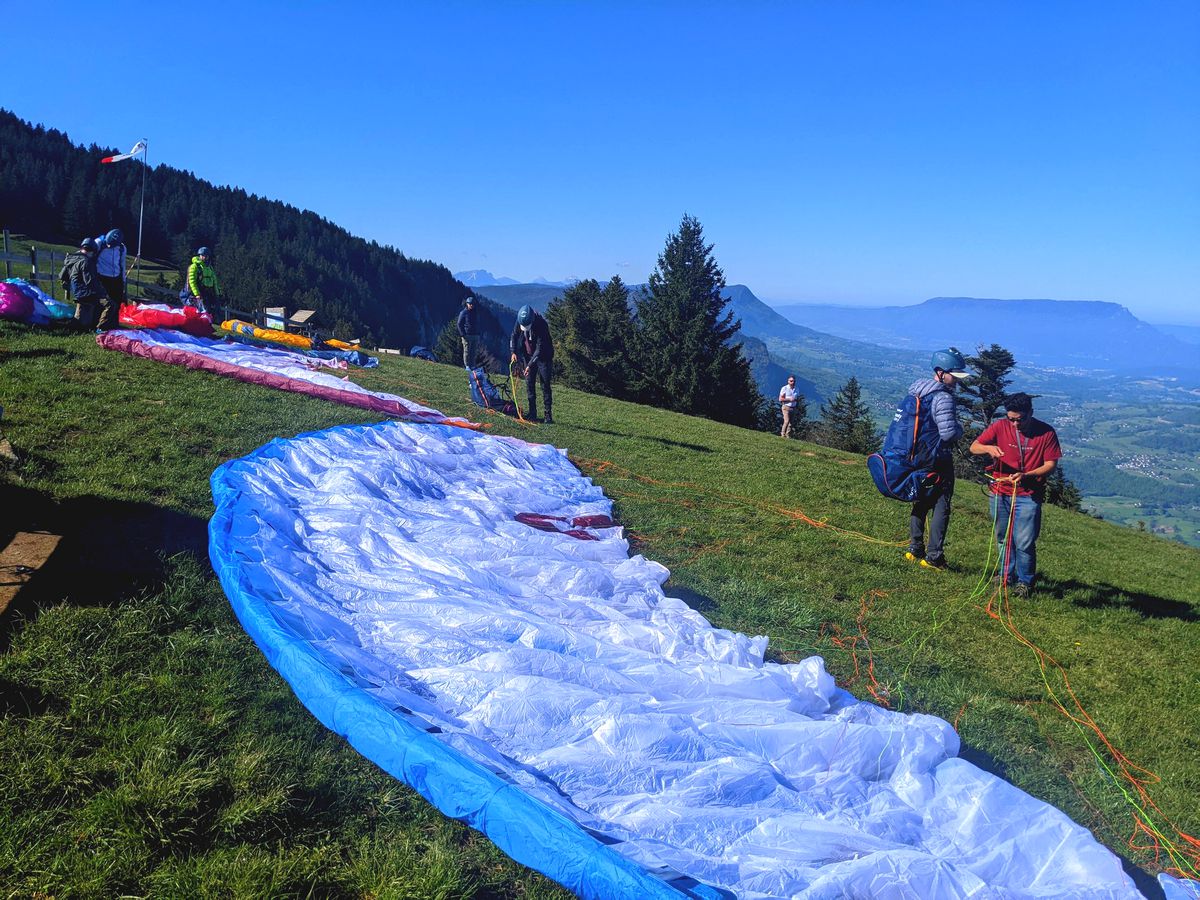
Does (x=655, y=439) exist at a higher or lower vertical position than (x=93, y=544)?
lower

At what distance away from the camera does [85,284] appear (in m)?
11.7

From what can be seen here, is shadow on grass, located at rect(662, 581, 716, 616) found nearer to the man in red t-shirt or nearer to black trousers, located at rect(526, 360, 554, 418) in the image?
the man in red t-shirt

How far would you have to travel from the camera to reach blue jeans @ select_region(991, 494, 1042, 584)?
22.2ft

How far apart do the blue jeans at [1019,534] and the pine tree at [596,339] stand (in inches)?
1348

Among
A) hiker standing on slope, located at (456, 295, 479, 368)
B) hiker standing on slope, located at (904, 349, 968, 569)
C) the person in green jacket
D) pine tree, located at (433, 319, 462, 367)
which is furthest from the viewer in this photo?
pine tree, located at (433, 319, 462, 367)

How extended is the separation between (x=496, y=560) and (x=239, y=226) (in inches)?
3794

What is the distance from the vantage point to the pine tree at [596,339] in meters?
42.5

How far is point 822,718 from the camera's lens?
12.8 feet

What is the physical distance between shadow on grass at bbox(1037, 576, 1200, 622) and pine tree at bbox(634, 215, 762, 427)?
31.3 m

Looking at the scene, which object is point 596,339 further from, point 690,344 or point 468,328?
point 468,328

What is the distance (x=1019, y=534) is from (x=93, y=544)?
316 inches

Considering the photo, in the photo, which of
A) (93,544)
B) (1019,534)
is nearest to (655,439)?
(1019,534)

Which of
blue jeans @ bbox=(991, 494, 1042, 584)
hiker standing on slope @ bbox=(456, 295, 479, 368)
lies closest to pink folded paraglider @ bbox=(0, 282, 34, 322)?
hiker standing on slope @ bbox=(456, 295, 479, 368)

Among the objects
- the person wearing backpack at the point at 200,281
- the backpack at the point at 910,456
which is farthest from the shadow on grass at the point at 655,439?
the person wearing backpack at the point at 200,281
